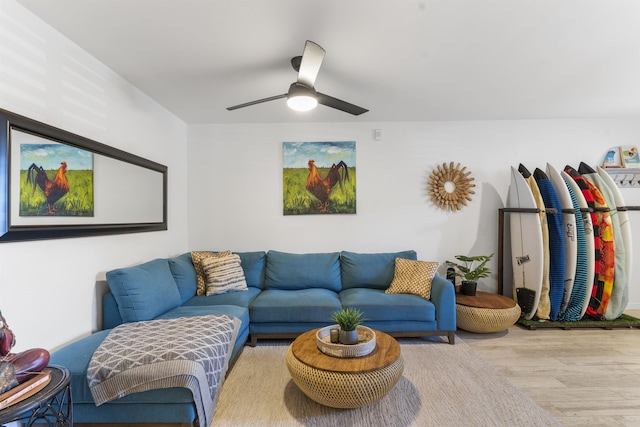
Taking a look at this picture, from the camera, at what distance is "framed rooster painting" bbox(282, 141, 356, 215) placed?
3.76m

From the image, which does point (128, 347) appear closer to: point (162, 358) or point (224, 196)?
point (162, 358)

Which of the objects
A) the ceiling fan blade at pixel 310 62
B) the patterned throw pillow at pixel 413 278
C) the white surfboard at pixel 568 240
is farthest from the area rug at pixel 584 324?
the ceiling fan blade at pixel 310 62

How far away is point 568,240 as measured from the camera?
327cm

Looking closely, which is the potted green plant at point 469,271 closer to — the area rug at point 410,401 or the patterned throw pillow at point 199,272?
the area rug at point 410,401

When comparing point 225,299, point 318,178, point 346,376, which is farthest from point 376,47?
point 225,299

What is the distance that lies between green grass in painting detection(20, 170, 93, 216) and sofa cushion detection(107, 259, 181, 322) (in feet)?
1.69

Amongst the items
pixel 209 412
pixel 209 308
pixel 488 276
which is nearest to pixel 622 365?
pixel 488 276

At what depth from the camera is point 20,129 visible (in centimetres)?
166

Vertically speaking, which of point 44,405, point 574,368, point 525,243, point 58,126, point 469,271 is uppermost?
point 58,126

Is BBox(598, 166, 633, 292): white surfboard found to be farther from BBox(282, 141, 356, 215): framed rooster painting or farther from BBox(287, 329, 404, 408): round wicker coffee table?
BBox(287, 329, 404, 408): round wicker coffee table

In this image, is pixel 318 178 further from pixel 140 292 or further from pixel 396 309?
pixel 140 292

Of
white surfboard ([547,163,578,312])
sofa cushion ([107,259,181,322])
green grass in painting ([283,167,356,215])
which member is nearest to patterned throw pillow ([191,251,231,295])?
sofa cushion ([107,259,181,322])

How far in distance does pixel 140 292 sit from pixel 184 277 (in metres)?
0.65

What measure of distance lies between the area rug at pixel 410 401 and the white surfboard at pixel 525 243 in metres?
1.32
